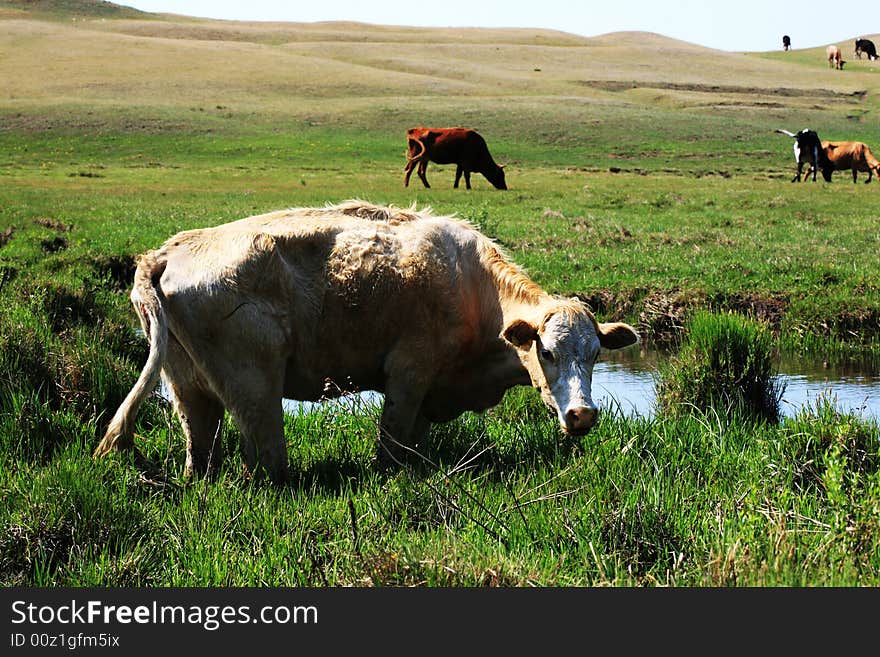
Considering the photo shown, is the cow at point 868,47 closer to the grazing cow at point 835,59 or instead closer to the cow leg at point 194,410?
the grazing cow at point 835,59

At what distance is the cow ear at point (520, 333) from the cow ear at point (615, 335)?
0.51 meters

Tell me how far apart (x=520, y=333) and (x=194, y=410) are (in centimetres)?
227

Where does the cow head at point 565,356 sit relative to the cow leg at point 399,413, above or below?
above

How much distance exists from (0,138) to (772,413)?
53.8 meters

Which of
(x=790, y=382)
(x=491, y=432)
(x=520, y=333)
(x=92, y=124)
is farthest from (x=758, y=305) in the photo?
(x=92, y=124)

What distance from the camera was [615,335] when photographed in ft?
24.0

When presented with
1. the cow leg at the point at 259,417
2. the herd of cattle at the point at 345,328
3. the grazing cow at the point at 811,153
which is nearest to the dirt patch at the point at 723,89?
the grazing cow at the point at 811,153

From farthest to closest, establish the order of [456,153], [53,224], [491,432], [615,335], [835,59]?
[835,59] → [456,153] → [53,224] → [491,432] → [615,335]

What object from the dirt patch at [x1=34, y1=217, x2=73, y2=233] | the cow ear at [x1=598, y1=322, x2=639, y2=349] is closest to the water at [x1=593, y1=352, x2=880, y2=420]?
the cow ear at [x1=598, y1=322, x2=639, y2=349]

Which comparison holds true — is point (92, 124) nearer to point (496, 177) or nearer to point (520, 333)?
point (496, 177)

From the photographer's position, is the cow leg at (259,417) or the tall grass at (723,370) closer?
the cow leg at (259,417)

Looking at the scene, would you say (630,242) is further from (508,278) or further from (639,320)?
(508,278)

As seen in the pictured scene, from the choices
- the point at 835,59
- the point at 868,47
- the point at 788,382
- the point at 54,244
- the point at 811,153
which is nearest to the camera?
the point at 788,382

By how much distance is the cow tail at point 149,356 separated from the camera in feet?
22.2
